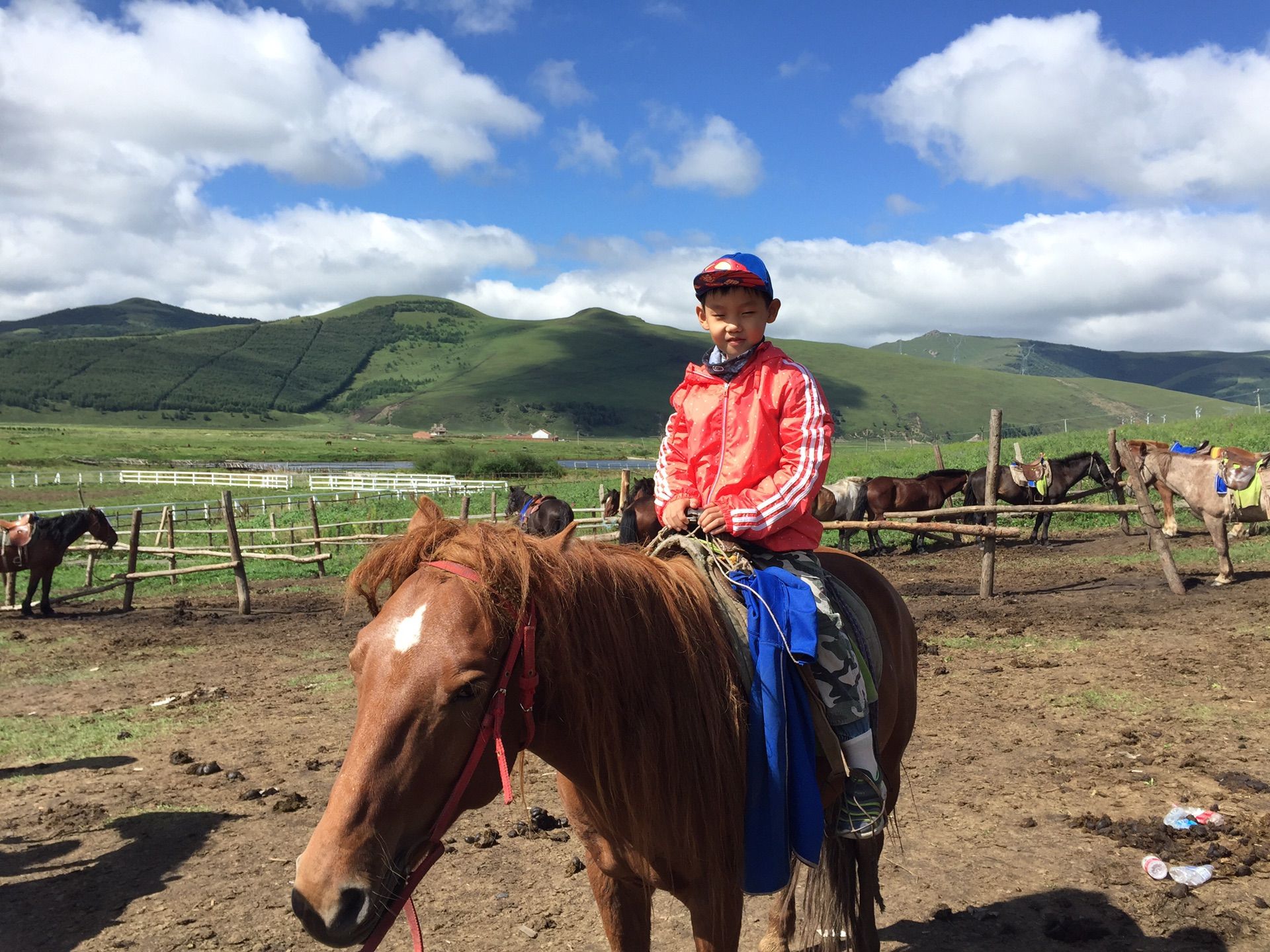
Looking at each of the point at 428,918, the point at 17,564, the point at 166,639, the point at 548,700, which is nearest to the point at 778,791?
the point at 548,700

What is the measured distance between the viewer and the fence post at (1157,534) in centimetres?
1148

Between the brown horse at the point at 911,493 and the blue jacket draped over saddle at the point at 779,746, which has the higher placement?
the blue jacket draped over saddle at the point at 779,746

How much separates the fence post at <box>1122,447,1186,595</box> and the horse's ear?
12.1 metres

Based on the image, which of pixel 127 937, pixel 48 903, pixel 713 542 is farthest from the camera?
pixel 48 903

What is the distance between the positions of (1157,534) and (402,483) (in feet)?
122

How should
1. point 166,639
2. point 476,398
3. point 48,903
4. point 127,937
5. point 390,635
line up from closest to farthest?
point 390,635 < point 127,937 < point 48,903 < point 166,639 < point 476,398

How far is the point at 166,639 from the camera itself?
11750mm

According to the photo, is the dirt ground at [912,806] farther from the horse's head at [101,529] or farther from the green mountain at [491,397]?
the green mountain at [491,397]

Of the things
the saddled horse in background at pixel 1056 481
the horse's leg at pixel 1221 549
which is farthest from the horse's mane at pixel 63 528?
the saddled horse in background at pixel 1056 481

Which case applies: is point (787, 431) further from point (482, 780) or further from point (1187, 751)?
point (1187, 751)

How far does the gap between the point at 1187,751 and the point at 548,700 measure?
5.67 meters

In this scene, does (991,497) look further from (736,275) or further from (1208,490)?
(736,275)

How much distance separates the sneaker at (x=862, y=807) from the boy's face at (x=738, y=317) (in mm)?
1493

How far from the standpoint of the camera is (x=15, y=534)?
44.5 feet
